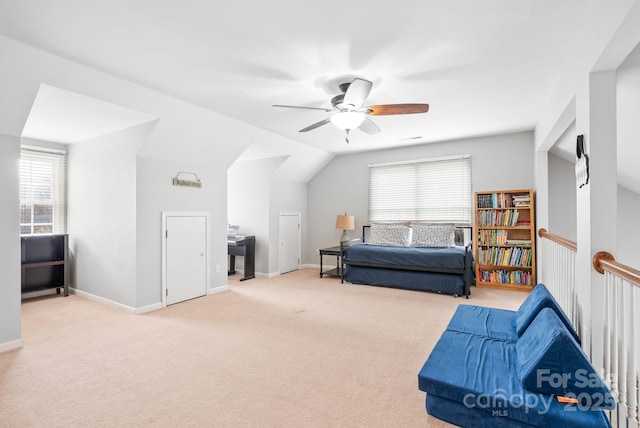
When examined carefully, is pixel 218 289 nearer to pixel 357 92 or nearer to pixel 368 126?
pixel 368 126

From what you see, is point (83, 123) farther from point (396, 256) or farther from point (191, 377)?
point (396, 256)

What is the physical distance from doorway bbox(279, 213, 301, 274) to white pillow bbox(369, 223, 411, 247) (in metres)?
1.75

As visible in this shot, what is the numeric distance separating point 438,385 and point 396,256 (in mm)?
3309

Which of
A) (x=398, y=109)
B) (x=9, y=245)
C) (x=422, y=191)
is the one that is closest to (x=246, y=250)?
(x=9, y=245)

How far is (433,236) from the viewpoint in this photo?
545cm

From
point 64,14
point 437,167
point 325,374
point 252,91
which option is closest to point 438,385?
point 325,374

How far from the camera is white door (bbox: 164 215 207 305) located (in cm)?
428

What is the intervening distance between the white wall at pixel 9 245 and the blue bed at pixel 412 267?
4.23 metres

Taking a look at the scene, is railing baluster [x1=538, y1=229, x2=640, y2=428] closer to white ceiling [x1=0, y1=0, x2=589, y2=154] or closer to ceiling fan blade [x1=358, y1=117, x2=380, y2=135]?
white ceiling [x1=0, y1=0, x2=589, y2=154]

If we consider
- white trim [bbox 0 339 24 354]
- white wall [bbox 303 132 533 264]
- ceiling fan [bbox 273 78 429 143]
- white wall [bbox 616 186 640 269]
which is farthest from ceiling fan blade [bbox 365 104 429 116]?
white trim [bbox 0 339 24 354]

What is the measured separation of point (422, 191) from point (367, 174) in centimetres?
121

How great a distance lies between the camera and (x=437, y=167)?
583cm

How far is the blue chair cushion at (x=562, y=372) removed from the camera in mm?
1534

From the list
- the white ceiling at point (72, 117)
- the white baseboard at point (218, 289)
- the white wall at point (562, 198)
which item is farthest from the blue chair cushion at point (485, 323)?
the white ceiling at point (72, 117)
